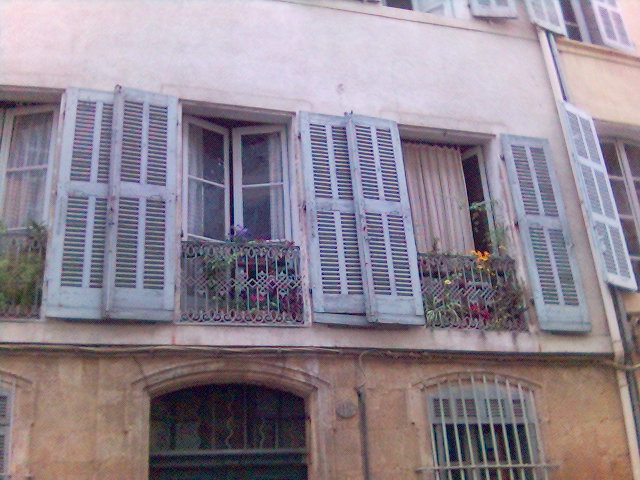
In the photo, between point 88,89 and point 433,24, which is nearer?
point 88,89

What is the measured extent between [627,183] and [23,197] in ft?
21.6

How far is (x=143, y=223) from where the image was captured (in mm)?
7016

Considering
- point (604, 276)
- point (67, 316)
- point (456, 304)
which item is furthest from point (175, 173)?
point (604, 276)

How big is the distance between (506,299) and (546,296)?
15.1 inches

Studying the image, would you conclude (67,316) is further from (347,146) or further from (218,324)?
(347,146)

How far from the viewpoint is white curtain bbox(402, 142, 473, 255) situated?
Answer: 836 centimetres

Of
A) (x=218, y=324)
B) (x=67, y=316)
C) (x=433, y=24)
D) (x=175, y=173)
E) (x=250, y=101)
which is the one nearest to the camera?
(x=67, y=316)

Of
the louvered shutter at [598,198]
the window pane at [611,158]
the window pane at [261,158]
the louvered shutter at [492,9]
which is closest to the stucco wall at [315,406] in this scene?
the louvered shutter at [598,198]

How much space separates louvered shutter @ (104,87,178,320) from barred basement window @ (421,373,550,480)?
2549 mm

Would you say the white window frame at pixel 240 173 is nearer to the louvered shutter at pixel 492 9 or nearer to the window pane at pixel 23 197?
the window pane at pixel 23 197

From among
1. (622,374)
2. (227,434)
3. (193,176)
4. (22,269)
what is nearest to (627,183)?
(622,374)

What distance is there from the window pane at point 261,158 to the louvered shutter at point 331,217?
0.41 m

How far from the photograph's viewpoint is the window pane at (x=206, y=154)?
789cm

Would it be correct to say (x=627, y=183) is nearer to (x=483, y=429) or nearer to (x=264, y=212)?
(x=483, y=429)
